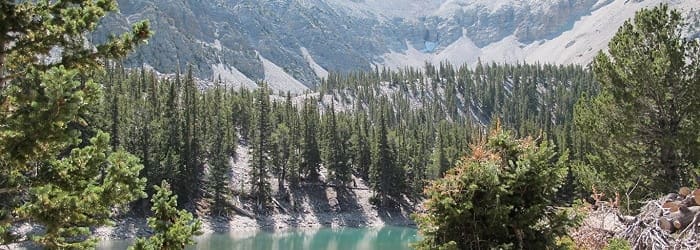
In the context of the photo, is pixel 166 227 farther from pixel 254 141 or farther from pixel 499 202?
pixel 254 141

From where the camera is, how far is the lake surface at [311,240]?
5552 centimetres

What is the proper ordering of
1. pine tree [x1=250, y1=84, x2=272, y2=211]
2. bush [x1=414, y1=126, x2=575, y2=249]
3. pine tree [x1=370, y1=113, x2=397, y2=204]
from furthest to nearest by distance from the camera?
1. pine tree [x1=370, y1=113, x2=397, y2=204]
2. pine tree [x1=250, y1=84, x2=272, y2=211]
3. bush [x1=414, y1=126, x2=575, y2=249]

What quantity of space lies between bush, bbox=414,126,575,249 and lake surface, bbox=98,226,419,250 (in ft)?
131

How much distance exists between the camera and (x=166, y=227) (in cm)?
799

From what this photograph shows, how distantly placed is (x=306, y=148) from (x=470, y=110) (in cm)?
11131

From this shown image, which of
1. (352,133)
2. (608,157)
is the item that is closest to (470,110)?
(352,133)

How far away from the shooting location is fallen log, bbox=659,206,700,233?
475 inches

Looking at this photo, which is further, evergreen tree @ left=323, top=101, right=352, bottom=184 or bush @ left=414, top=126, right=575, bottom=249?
evergreen tree @ left=323, top=101, right=352, bottom=184

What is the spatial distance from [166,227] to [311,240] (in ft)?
181

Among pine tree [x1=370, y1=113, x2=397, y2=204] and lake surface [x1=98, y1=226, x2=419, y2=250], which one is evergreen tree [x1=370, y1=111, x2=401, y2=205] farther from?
lake surface [x1=98, y1=226, x2=419, y2=250]

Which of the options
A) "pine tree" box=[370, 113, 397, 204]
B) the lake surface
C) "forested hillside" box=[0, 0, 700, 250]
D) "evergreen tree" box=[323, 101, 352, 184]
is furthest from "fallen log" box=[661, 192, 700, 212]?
"evergreen tree" box=[323, 101, 352, 184]

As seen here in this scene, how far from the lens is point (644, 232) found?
469 inches

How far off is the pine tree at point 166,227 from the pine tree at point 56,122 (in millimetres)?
373

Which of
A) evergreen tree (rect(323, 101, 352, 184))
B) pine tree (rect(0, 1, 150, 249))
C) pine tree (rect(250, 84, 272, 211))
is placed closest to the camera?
pine tree (rect(0, 1, 150, 249))
